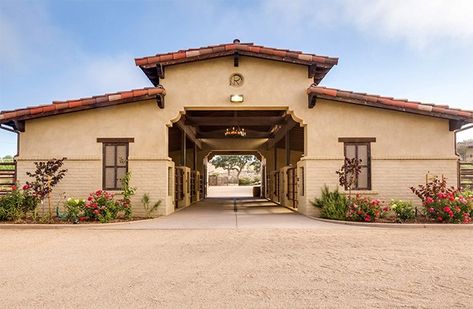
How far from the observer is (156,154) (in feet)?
42.9

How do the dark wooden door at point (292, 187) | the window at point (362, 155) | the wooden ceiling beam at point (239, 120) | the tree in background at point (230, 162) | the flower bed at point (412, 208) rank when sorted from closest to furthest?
the flower bed at point (412, 208)
the window at point (362, 155)
the dark wooden door at point (292, 187)
the wooden ceiling beam at point (239, 120)
the tree in background at point (230, 162)

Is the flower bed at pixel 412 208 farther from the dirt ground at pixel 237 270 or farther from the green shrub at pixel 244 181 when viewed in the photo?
the green shrub at pixel 244 181

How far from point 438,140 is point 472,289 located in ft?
30.3

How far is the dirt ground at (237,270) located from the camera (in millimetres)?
Answer: 4480

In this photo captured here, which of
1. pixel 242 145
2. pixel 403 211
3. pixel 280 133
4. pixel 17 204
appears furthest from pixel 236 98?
pixel 242 145

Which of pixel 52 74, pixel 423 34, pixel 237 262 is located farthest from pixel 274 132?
pixel 237 262

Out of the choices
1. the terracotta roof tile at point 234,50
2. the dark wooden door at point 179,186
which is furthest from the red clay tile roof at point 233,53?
the dark wooden door at point 179,186

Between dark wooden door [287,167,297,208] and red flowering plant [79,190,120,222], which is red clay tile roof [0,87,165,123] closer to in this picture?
red flowering plant [79,190,120,222]

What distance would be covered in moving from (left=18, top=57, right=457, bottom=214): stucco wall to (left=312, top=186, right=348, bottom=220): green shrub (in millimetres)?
341

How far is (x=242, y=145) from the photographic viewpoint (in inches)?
1088

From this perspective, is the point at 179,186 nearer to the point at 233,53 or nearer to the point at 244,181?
the point at 233,53

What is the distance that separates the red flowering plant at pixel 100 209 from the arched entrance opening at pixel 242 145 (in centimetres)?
356

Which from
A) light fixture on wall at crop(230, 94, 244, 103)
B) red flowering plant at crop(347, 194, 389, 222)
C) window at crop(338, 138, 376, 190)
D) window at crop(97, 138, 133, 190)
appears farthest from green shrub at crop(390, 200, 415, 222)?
window at crop(97, 138, 133, 190)

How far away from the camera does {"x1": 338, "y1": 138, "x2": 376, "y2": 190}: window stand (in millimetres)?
13070
